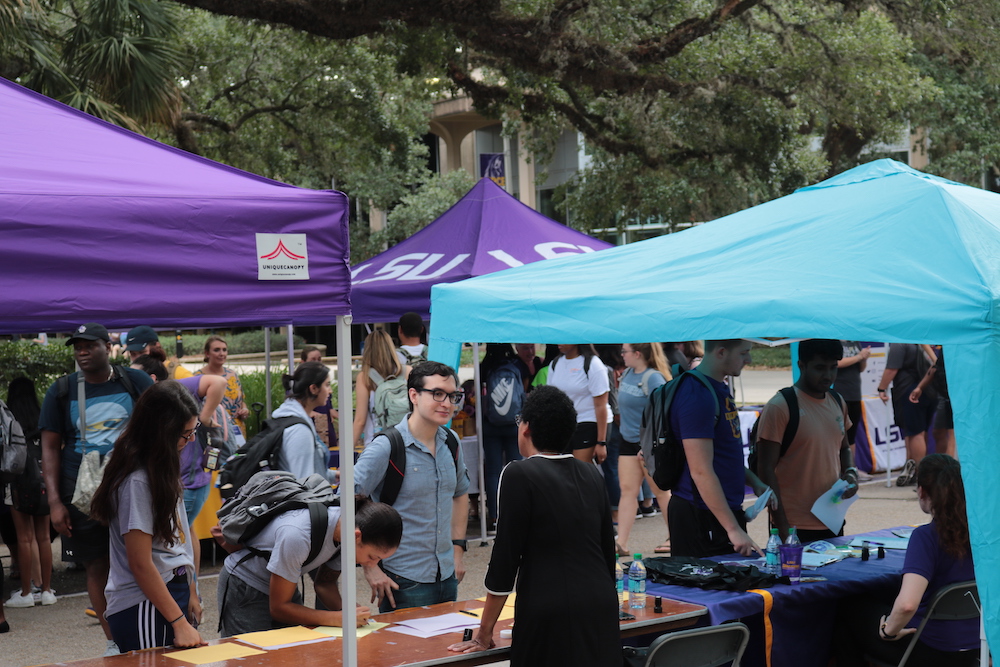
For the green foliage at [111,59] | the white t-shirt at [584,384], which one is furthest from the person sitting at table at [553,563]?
the green foliage at [111,59]

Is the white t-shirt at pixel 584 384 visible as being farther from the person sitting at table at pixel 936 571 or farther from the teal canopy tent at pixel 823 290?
the person sitting at table at pixel 936 571

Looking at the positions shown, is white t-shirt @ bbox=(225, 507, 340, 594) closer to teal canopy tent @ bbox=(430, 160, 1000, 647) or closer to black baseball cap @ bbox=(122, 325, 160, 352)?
teal canopy tent @ bbox=(430, 160, 1000, 647)

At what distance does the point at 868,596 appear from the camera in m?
4.96

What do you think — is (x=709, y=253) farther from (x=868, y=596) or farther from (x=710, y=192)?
(x=710, y=192)

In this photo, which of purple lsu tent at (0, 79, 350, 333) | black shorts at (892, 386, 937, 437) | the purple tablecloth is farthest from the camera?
black shorts at (892, 386, 937, 437)

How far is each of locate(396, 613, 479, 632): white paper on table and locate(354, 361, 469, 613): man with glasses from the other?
11.1 inches

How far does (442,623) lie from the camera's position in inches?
164

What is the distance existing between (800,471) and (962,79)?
59.3 ft

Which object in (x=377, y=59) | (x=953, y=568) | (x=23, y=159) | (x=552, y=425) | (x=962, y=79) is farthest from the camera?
(x=962, y=79)

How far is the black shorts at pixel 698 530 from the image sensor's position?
534 cm

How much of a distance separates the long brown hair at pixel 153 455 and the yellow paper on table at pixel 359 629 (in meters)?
0.76

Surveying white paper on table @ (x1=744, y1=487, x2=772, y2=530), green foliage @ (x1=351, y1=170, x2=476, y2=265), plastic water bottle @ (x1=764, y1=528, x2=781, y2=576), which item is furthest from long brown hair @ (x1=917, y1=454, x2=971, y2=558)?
green foliage @ (x1=351, y1=170, x2=476, y2=265)

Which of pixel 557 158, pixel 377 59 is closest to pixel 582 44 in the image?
pixel 377 59

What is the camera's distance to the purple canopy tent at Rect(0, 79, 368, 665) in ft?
10.2
